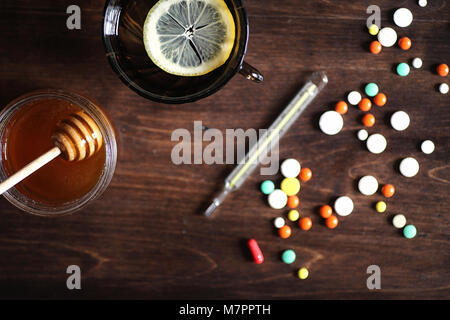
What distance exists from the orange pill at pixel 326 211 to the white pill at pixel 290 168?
0.08 m

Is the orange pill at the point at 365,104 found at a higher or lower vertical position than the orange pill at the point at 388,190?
higher

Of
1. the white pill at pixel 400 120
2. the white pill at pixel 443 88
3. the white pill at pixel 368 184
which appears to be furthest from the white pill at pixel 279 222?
the white pill at pixel 443 88

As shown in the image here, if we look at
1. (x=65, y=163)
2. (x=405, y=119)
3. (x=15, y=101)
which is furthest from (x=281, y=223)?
(x=15, y=101)

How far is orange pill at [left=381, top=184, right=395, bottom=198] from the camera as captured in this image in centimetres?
86

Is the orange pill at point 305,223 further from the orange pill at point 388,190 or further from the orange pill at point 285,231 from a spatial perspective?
the orange pill at point 388,190

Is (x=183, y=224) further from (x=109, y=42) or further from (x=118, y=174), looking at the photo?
(x=109, y=42)

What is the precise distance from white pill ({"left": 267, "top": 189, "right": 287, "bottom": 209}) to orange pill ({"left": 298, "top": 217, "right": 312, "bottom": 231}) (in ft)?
0.15

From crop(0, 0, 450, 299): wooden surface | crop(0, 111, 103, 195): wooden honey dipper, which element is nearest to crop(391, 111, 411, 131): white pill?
crop(0, 0, 450, 299): wooden surface

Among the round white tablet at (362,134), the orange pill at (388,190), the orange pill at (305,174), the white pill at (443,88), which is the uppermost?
the white pill at (443,88)

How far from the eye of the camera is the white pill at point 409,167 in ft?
2.81

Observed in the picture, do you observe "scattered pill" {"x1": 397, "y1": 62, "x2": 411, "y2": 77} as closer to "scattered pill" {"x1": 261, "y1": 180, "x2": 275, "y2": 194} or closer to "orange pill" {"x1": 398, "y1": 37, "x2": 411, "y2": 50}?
"orange pill" {"x1": 398, "y1": 37, "x2": 411, "y2": 50}

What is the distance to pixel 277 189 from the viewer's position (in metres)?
0.86

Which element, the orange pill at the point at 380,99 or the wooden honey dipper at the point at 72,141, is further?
the orange pill at the point at 380,99
